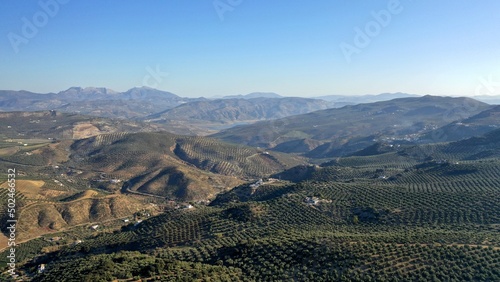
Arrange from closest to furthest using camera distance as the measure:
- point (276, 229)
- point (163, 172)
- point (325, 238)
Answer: point (325, 238), point (276, 229), point (163, 172)

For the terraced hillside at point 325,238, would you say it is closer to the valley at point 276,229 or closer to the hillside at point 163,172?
the valley at point 276,229

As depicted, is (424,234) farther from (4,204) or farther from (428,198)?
(4,204)

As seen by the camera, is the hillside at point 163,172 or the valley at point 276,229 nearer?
the valley at point 276,229

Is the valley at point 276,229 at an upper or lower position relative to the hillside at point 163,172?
upper

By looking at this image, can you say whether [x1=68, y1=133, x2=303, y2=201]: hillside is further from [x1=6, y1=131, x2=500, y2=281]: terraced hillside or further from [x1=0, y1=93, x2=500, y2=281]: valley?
[x1=6, y1=131, x2=500, y2=281]: terraced hillside

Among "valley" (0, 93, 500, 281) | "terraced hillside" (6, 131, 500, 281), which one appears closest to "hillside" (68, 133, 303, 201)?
"valley" (0, 93, 500, 281)

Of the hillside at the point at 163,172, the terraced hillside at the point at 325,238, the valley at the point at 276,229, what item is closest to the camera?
the terraced hillside at the point at 325,238

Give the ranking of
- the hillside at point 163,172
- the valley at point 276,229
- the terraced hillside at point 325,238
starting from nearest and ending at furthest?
the terraced hillside at point 325,238, the valley at point 276,229, the hillside at point 163,172

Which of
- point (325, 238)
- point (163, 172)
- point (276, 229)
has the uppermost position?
point (325, 238)

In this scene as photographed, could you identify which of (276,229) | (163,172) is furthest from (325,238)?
(163,172)

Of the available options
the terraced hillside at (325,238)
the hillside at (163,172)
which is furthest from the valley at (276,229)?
the hillside at (163,172)

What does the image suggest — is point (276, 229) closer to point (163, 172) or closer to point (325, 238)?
point (325, 238)

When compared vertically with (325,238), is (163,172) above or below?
below
